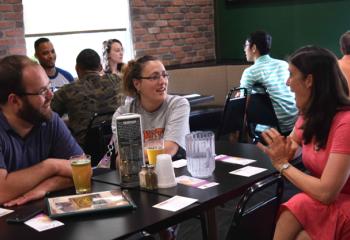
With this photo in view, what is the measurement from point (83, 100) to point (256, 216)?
2.30 metres

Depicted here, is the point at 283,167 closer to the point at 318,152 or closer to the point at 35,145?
the point at 318,152

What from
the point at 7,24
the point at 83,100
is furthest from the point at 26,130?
the point at 7,24

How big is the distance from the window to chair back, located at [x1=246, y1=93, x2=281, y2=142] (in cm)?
195

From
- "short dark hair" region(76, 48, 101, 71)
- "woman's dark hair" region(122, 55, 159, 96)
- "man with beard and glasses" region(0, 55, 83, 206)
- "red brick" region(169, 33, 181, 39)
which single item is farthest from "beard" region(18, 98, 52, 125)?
"red brick" region(169, 33, 181, 39)

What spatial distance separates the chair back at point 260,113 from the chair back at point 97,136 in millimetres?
1390

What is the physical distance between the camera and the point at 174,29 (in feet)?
20.5

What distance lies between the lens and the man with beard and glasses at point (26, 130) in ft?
6.68

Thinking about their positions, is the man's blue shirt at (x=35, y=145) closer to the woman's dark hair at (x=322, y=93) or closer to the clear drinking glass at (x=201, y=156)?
the clear drinking glass at (x=201, y=156)

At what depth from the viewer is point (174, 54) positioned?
20.7 ft

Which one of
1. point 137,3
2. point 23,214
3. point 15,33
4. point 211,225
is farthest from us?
point 137,3

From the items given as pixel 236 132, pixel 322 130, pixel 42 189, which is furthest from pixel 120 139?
pixel 236 132

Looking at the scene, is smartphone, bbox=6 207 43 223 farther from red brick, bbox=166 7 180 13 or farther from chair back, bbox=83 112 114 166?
red brick, bbox=166 7 180 13

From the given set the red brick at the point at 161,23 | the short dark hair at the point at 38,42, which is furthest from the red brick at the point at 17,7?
the red brick at the point at 161,23

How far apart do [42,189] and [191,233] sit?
1615 millimetres
